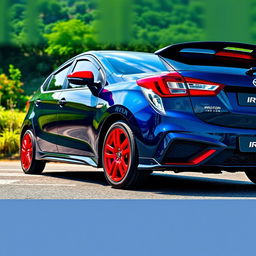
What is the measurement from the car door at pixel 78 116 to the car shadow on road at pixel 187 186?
584 mm

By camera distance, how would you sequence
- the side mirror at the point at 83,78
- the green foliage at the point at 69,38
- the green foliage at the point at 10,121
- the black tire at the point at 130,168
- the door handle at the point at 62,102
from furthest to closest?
1. the green foliage at the point at 69,38
2. the green foliage at the point at 10,121
3. the door handle at the point at 62,102
4. the side mirror at the point at 83,78
5. the black tire at the point at 130,168

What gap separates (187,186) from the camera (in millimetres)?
7812

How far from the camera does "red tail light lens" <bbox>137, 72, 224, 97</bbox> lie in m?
6.25

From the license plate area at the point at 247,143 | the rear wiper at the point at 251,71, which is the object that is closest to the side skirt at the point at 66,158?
the license plate area at the point at 247,143

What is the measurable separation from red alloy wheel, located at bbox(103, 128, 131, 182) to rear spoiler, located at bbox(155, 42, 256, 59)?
102cm

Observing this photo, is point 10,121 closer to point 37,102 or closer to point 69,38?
point 37,102

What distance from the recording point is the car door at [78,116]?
7.34 meters

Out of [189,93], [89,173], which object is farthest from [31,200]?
[89,173]

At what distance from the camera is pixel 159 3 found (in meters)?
47.5

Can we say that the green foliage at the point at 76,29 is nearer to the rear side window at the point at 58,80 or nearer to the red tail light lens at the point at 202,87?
the rear side window at the point at 58,80

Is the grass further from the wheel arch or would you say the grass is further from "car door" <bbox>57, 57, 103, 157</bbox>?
the wheel arch

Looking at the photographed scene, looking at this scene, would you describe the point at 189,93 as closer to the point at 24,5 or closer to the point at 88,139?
the point at 88,139

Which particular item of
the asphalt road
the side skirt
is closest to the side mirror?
the side skirt

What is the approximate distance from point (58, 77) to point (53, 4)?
157 ft
